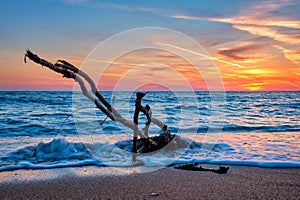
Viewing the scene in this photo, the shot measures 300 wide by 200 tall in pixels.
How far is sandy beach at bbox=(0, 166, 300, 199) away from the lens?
4.27 meters

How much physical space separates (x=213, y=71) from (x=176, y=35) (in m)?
1.51

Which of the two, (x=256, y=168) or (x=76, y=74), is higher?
(x=76, y=74)

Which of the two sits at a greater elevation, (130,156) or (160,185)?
(160,185)

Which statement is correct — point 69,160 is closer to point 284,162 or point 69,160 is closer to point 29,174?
point 29,174

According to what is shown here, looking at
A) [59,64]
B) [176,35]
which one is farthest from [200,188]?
[176,35]

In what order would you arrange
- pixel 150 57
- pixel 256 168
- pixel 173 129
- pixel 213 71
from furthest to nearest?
1. pixel 173 129
2. pixel 150 57
3. pixel 213 71
4. pixel 256 168

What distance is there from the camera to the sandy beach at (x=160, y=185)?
14.0ft

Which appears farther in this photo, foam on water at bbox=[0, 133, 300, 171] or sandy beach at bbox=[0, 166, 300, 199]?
foam on water at bbox=[0, 133, 300, 171]

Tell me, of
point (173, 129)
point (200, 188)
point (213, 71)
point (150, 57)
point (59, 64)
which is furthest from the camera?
point (173, 129)

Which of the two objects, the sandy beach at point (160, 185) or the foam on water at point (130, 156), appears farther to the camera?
the foam on water at point (130, 156)

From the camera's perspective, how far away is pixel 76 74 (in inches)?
271

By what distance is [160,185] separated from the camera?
188 inches

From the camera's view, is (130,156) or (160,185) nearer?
(160,185)

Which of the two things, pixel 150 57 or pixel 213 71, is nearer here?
pixel 213 71
